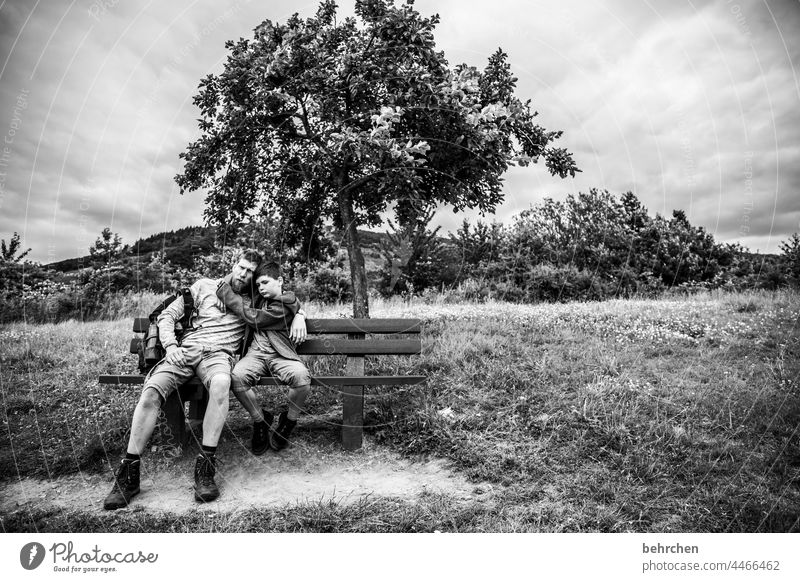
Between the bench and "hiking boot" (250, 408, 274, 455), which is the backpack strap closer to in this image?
the bench

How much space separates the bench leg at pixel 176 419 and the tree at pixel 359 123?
254 cm

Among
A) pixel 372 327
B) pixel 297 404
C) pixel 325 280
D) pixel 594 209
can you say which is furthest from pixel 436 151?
pixel 594 209

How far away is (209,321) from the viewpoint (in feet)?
13.5

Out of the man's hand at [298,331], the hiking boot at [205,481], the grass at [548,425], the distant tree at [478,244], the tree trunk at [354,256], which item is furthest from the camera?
the distant tree at [478,244]

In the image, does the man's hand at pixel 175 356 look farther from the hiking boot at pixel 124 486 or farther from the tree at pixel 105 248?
the tree at pixel 105 248

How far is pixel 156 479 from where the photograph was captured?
3670 mm

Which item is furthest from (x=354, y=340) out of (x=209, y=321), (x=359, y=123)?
(x=359, y=123)

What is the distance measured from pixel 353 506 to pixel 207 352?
174 cm

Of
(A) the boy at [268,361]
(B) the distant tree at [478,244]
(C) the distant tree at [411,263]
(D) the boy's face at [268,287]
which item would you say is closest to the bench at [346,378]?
(A) the boy at [268,361]

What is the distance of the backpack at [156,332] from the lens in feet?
12.4

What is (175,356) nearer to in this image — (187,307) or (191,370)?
(191,370)

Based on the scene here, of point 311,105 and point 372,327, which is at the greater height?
point 311,105

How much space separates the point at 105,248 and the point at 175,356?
7.40m

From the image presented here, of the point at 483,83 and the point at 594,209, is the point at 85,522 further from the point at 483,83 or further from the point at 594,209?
the point at 594,209
